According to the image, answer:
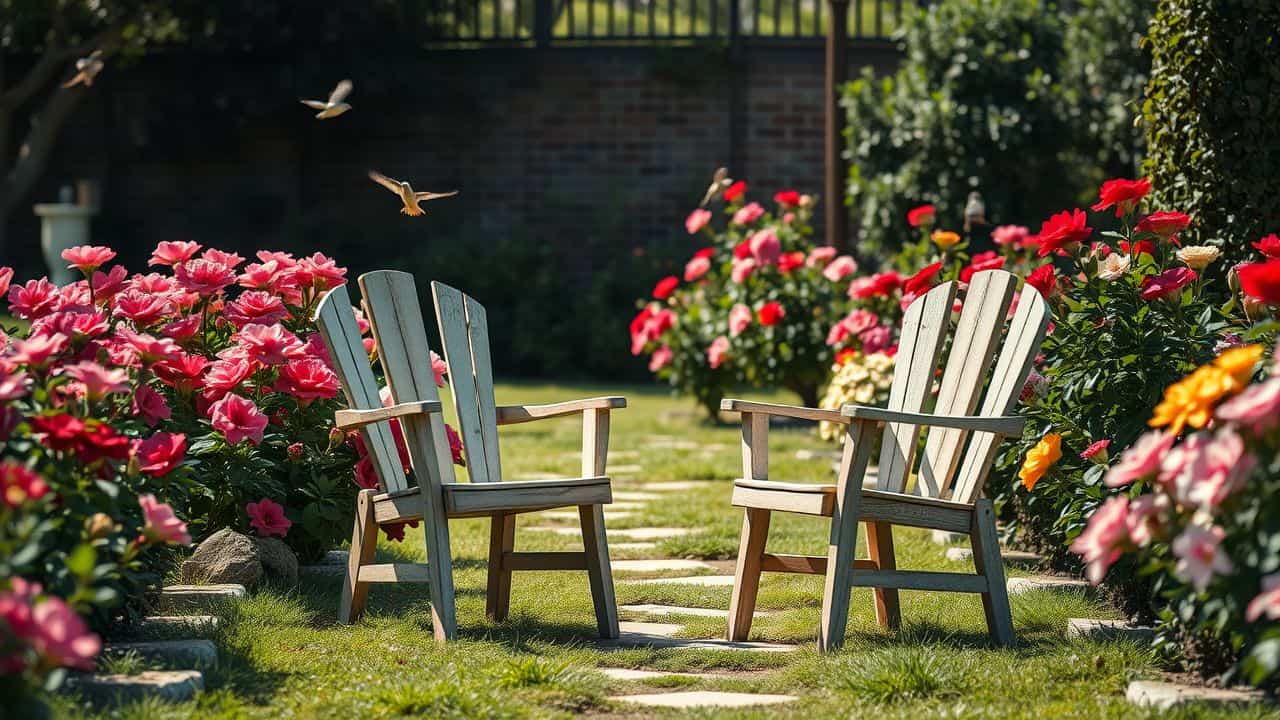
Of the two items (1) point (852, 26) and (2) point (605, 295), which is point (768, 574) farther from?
(1) point (852, 26)

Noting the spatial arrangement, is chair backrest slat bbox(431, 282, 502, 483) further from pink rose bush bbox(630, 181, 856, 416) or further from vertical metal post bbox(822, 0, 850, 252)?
vertical metal post bbox(822, 0, 850, 252)

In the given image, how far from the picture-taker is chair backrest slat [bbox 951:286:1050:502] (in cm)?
372

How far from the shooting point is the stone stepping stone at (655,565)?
15.3 ft

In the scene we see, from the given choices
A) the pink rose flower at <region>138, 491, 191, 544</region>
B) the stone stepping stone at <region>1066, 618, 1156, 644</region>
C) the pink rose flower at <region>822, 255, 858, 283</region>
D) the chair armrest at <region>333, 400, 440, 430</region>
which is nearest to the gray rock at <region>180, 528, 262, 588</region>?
the chair armrest at <region>333, 400, 440, 430</region>

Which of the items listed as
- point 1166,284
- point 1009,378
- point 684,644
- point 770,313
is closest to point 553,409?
point 684,644

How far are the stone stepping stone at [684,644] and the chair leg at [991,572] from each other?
18.5 inches

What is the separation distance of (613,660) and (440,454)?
0.93 metres

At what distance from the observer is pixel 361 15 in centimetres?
1177

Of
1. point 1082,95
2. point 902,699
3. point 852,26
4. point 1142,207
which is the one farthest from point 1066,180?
point 902,699

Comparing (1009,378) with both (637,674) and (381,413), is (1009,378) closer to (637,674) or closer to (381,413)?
(637,674)

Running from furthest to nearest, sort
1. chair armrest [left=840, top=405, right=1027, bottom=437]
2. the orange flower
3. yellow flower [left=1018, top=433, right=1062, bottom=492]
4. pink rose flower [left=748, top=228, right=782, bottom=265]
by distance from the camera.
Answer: pink rose flower [left=748, top=228, right=782, bottom=265], yellow flower [left=1018, top=433, right=1062, bottom=492], chair armrest [left=840, top=405, right=1027, bottom=437], the orange flower

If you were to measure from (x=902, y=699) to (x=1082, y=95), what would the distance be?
295 inches

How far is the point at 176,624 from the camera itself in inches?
137

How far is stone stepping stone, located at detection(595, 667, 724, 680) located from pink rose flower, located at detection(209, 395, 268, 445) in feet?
3.66
